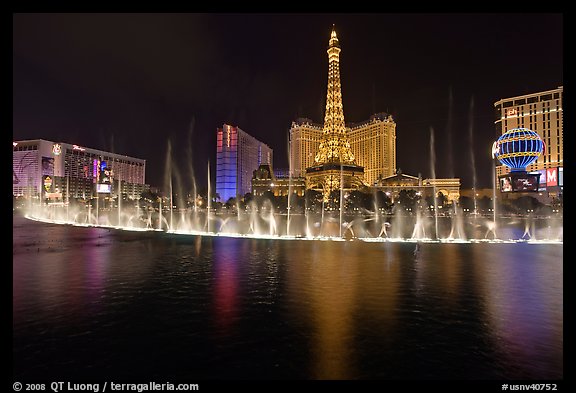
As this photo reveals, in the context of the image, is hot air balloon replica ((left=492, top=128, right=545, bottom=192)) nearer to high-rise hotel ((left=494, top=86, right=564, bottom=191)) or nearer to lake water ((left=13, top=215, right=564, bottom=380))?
high-rise hotel ((left=494, top=86, right=564, bottom=191))

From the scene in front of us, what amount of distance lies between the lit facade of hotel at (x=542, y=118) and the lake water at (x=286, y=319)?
10240 cm

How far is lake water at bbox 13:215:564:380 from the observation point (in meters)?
6.65

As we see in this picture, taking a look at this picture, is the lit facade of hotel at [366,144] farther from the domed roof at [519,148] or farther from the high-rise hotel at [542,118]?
the domed roof at [519,148]

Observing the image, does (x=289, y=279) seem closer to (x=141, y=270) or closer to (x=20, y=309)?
(x=141, y=270)

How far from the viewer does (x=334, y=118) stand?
3553 inches

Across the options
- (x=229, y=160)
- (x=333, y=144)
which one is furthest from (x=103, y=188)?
(x=229, y=160)

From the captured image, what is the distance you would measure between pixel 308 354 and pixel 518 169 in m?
75.9

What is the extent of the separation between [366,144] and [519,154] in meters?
77.7

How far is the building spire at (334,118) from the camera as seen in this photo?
86.4 m

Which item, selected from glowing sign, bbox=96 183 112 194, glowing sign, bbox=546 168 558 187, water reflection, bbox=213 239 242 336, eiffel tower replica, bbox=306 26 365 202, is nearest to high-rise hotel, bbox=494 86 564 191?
glowing sign, bbox=546 168 558 187

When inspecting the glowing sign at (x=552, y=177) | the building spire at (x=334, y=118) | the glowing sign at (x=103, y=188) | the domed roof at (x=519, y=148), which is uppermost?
the building spire at (x=334, y=118)

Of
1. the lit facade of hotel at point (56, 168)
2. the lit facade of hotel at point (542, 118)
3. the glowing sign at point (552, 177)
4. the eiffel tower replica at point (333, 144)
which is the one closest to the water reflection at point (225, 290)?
the eiffel tower replica at point (333, 144)

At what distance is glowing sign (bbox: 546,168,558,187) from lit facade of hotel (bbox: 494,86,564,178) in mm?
27932
